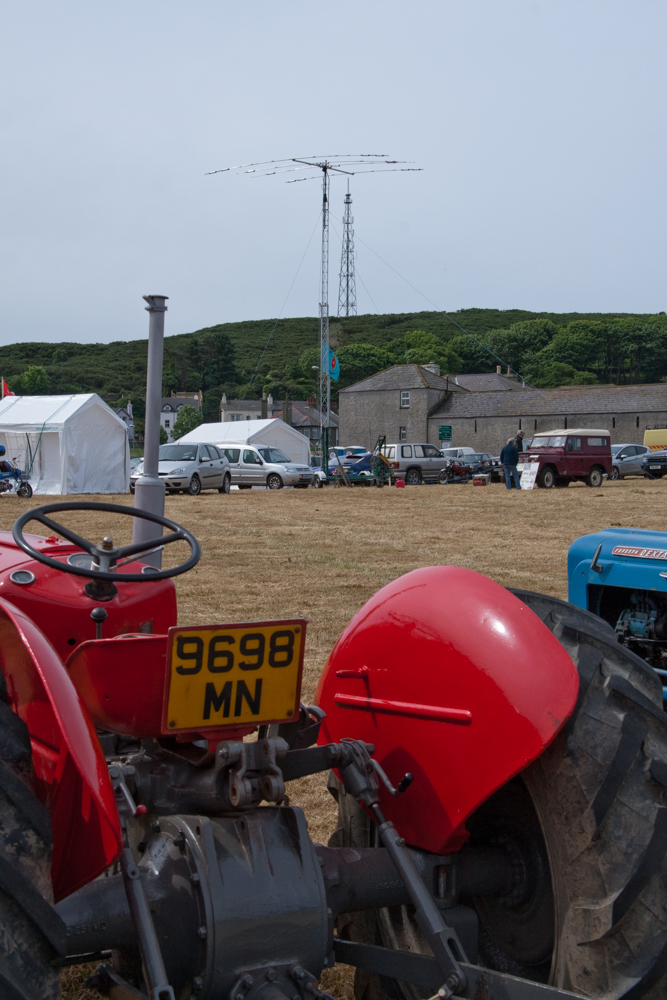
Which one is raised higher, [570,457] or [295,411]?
[295,411]

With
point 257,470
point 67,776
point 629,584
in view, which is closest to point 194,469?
point 257,470

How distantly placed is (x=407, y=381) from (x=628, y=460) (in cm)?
3412

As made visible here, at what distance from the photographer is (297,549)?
Answer: 12.9m

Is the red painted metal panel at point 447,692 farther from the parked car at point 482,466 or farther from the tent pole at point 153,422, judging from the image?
the parked car at point 482,466

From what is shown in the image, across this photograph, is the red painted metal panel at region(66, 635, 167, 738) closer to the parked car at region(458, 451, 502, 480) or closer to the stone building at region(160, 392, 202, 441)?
the parked car at region(458, 451, 502, 480)

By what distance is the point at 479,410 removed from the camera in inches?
2569

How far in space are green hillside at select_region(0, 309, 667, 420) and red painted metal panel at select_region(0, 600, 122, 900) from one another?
11482 centimetres

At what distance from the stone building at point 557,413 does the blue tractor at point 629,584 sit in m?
58.1

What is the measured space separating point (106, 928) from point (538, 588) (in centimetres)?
794

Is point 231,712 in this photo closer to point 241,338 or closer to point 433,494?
point 433,494

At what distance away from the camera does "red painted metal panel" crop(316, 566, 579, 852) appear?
192 centimetres

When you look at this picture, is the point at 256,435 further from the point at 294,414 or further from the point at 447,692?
the point at 294,414

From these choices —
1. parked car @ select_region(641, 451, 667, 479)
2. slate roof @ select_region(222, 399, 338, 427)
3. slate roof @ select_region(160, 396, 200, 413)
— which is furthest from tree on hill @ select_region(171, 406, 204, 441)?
parked car @ select_region(641, 451, 667, 479)

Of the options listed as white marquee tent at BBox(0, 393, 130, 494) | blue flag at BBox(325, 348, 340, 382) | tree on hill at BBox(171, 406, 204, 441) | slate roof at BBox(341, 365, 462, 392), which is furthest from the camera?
tree on hill at BBox(171, 406, 204, 441)
